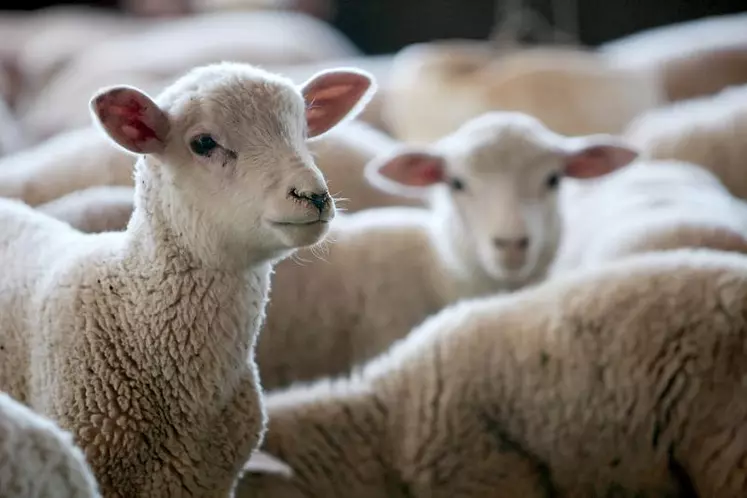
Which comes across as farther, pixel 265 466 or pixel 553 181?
pixel 553 181

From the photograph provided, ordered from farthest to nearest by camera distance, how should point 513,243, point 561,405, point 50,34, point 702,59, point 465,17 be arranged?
point 50,34, point 465,17, point 702,59, point 513,243, point 561,405

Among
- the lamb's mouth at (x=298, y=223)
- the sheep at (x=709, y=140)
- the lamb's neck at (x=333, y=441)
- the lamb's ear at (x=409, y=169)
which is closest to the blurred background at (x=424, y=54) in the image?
the sheep at (x=709, y=140)

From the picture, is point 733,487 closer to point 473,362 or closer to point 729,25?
point 473,362

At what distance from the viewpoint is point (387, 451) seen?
1.54 metres

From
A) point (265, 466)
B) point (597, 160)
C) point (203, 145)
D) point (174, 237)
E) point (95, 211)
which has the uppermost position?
point (203, 145)

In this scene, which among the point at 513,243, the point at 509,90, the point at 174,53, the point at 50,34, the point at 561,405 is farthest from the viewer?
the point at 50,34

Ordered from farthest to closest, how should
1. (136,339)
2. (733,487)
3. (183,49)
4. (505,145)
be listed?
1. (183,49)
2. (505,145)
3. (733,487)
4. (136,339)

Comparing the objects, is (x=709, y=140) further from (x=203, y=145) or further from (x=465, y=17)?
(x=203, y=145)

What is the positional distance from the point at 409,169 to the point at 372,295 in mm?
253

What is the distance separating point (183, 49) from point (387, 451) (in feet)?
6.74

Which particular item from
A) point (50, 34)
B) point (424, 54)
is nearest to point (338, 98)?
point (424, 54)

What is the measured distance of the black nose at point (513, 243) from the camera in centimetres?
170

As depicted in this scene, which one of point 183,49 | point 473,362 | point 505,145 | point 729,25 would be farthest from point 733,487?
point 183,49

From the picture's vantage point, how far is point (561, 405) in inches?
58.6
